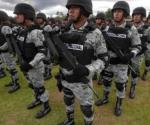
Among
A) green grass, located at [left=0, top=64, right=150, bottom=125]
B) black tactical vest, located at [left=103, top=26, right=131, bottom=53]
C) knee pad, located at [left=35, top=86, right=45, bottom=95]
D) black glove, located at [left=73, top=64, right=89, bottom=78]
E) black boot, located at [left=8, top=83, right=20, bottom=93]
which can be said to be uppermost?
black tactical vest, located at [left=103, top=26, right=131, bottom=53]

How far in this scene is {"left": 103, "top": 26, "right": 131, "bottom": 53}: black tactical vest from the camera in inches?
211

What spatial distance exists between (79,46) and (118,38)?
5.65 feet

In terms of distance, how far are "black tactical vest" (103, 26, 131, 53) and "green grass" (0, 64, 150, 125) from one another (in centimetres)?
170

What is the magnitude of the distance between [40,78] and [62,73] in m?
1.34

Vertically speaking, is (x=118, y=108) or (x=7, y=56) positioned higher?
(x=7, y=56)

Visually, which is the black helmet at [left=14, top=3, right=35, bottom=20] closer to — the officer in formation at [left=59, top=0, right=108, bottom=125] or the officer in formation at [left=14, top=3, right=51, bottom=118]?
the officer in formation at [left=14, top=3, right=51, bottom=118]

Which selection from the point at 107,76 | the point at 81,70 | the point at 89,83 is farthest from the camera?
the point at 107,76

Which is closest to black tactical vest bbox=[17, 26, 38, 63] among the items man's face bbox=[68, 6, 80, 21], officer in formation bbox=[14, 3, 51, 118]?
officer in formation bbox=[14, 3, 51, 118]

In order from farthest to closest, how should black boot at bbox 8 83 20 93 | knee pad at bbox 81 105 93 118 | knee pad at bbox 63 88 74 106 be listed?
black boot at bbox 8 83 20 93, knee pad at bbox 63 88 74 106, knee pad at bbox 81 105 93 118

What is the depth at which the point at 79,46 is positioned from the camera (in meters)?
4.00

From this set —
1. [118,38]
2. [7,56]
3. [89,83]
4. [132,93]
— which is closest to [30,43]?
[89,83]

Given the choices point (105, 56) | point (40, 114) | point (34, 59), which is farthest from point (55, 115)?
point (105, 56)

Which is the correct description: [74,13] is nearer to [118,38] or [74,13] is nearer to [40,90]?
[118,38]

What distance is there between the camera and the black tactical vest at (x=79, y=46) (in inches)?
156
